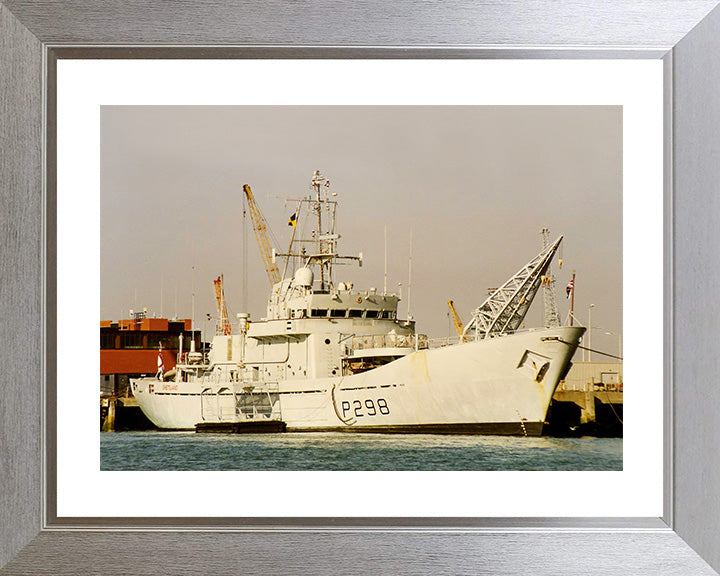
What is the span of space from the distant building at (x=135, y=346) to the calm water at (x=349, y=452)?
296 millimetres

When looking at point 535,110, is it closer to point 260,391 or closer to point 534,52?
point 534,52

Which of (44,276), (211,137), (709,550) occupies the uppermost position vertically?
(211,137)

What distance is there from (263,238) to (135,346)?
753mm

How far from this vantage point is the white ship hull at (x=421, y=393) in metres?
3.46

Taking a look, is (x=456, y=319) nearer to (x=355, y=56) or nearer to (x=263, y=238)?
(x=263, y=238)

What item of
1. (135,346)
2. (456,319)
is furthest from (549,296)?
(135,346)

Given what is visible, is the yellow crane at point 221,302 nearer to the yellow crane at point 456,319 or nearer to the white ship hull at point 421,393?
the white ship hull at point 421,393

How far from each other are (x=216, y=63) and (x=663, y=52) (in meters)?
1.53

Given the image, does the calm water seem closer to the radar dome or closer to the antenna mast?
the antenna mast

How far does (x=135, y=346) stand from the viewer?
3248 mm

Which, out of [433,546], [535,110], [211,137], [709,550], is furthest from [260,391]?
[709,550]

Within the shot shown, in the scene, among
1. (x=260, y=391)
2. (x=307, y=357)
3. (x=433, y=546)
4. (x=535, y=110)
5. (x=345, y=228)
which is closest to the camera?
(x=433, y=546)

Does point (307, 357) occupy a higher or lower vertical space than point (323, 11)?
lower

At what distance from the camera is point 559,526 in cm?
244
